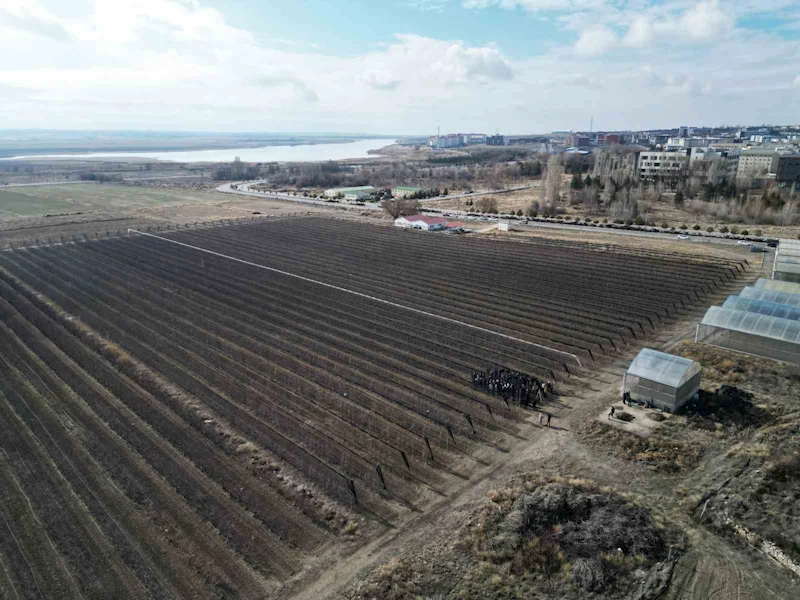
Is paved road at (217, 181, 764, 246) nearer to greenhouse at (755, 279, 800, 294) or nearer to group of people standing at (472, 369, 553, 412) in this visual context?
greenhouse at (755, 279, 800, 294)

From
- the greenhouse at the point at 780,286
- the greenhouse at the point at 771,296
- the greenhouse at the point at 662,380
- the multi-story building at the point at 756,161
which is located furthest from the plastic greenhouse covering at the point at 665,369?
the multi-story building at the point at 756,161

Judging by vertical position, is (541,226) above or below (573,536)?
above

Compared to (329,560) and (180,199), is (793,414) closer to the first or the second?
(329,560)

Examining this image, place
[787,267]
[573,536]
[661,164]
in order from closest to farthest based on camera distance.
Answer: [573,536], [787,267], [661,164]

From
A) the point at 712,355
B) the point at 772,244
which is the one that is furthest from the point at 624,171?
the point at 712,355

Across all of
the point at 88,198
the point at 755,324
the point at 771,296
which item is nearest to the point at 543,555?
the point at 755,324

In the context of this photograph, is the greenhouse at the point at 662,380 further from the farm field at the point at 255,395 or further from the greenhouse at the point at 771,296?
the greenhouse at the point at 771,296

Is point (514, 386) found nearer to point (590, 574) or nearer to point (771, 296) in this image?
point (590, 574)
